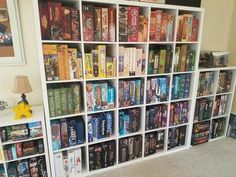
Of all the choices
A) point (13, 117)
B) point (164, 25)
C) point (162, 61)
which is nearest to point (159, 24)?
point (164, 25)

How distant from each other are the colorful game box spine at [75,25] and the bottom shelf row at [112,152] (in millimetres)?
1128

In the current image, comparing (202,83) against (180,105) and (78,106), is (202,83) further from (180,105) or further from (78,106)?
(78,106)

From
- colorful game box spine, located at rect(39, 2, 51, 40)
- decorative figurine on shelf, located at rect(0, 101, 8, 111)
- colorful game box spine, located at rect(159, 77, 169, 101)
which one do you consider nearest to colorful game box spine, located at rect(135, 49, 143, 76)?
colorful game box spine, located at rect(159, 77, 169, 101)

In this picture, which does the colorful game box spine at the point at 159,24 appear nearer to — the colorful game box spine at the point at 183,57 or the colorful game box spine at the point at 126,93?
the colorful game box spine at the point at 183,57

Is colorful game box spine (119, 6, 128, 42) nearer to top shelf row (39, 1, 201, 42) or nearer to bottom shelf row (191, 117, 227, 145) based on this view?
top shelf row (39, 1, 201, 42)

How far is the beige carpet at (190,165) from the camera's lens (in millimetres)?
2006

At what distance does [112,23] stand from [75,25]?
345 mm

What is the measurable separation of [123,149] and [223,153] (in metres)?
1.35

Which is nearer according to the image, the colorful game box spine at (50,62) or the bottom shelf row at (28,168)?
the colorful game box spine at (50,62)

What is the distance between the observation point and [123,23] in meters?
1.75

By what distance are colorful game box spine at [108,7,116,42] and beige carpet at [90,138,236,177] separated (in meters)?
1.44

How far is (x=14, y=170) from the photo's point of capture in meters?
1.72

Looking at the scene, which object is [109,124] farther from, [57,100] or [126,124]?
[57,100]

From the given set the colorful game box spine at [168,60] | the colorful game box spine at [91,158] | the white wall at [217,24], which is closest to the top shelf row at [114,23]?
the colorful game box spine at [168,60]
